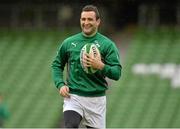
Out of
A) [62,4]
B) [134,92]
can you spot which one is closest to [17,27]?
[62,4]

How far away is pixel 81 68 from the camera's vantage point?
7617 mm

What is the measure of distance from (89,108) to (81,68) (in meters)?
0.45

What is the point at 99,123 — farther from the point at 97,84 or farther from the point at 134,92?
the point at 134,92

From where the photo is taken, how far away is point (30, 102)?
18641mm

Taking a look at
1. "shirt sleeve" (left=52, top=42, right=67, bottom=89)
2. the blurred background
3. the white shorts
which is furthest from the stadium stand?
"shirt sleeve" (left=52, top=42, right=67, bottom=89)

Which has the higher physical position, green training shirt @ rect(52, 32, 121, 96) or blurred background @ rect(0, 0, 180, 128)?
green training shirt @ rect(52, 32, 121, 96)

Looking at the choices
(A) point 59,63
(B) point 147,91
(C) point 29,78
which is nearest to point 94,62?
(A) point 59,63

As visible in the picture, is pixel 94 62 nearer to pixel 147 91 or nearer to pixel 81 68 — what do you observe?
pixel 81 68

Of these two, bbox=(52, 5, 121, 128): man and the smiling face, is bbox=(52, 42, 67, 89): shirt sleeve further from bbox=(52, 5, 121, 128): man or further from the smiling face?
the smiling face

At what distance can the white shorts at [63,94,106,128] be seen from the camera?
7664 millimetres

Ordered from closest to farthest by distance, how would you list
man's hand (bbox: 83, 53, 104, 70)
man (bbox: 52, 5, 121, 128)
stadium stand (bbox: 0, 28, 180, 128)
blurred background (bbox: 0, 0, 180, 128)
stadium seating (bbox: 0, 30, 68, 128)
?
man's hand (bbox: 83, 53, 104, 70) < man (bbox: 52, 5, 121, 128) < stadium stand (bbox: 0, 28, 180, 128) < blurred background (bbox: 0, 0, 180, 128) < stadium seating (bbox: 0, 30, 68, 128)

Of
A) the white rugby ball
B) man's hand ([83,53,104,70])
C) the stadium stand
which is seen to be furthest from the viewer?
the stadium stand

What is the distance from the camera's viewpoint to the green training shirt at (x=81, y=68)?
24.9ft

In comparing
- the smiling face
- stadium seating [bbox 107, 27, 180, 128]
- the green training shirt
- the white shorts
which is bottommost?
stadium seating [bbox 107, 27, 180, 128]
